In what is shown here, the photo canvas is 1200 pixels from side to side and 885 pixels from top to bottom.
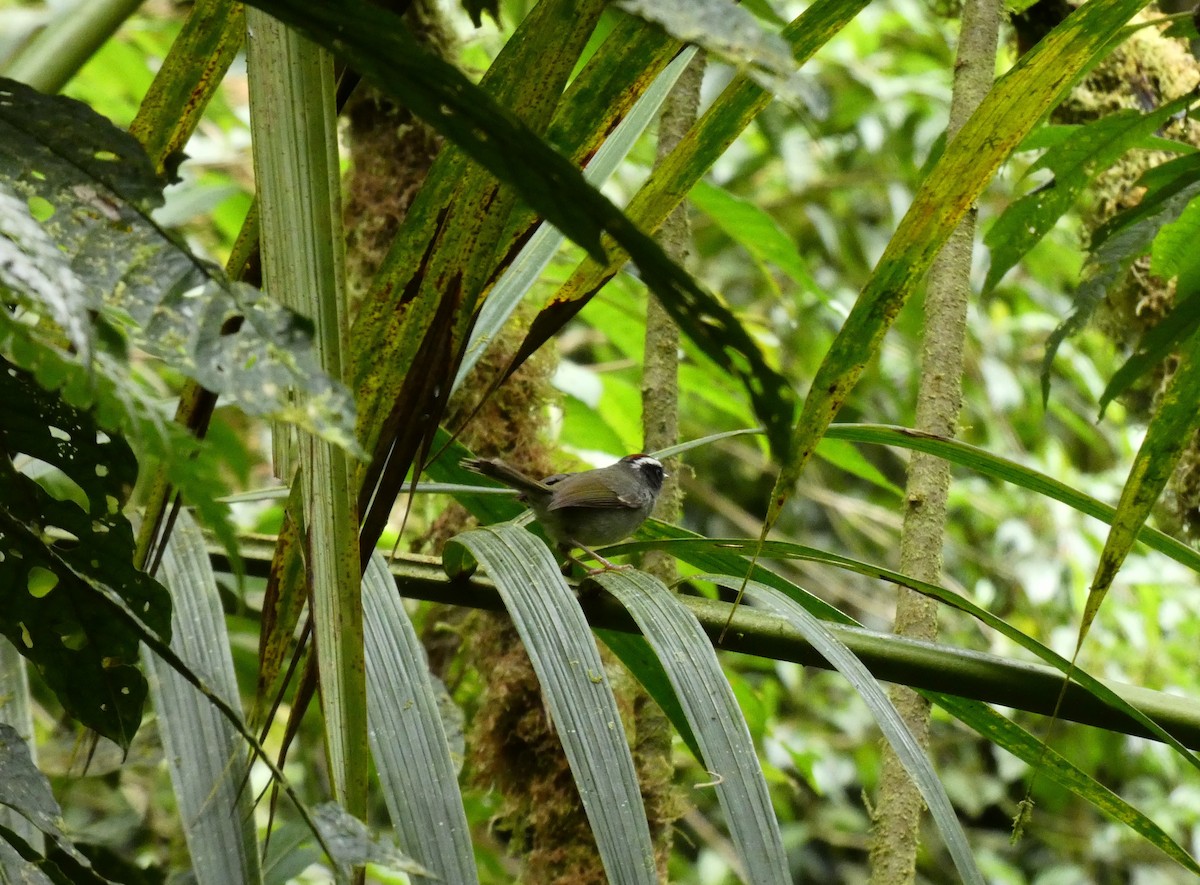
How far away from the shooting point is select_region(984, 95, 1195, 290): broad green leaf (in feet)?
6.84

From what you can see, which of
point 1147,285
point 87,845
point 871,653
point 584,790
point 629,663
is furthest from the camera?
point 1147,285

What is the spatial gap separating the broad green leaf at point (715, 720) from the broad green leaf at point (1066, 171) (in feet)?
3.87

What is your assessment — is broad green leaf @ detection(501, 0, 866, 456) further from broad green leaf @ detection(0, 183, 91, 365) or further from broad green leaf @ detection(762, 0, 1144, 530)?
broad green leaf @ detection(0, 183, 91, 365)

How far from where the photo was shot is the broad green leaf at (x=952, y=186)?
1.15m

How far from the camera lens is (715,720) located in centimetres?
117

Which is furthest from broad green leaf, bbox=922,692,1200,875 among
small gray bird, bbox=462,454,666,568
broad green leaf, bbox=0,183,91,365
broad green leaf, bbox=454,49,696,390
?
small gray bird, bbox=462,454,666,568

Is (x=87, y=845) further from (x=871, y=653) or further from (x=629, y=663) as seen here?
(x=871, y=653)

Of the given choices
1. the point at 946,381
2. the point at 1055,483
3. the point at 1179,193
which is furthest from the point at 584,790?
the point at 1179,193

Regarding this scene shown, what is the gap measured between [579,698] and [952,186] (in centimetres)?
63

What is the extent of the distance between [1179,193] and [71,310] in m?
1.62

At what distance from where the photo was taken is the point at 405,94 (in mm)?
738

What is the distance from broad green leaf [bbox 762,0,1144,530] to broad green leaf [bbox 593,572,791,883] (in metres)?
0.18

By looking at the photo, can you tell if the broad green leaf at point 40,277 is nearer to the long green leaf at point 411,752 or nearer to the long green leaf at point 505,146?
the long green leaf at point 505,146

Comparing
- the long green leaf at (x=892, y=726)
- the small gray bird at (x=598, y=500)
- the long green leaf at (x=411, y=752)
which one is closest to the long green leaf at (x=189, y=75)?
the long green leaf at (x=411, y=752)
